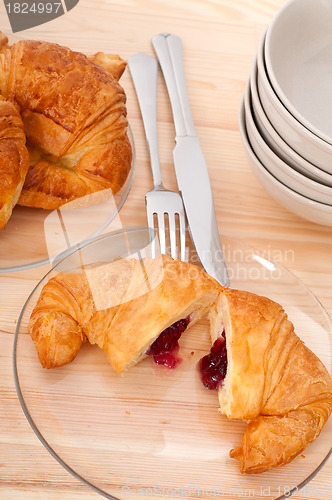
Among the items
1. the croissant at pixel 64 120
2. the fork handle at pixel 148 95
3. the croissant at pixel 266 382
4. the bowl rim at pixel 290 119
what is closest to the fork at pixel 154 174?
the fork handle at pixel 148 95

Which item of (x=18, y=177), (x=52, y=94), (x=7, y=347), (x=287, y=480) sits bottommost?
(x=287, y=480)

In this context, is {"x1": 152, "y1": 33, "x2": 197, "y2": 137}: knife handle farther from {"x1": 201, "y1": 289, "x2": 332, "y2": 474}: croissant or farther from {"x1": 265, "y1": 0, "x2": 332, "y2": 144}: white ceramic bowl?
{"x1": 201, "y1": 289, "x2": 332, "y2": 474}: croissant

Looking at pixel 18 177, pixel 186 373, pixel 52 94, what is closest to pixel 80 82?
pixel 52 94

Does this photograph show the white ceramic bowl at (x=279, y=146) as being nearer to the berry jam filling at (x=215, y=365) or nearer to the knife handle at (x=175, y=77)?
the knife handle at (x=175, y=77)

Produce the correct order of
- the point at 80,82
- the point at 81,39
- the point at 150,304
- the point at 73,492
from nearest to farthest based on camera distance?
the point at 73,492
the point at 150,304
the point at 80,82
the point at 81,39

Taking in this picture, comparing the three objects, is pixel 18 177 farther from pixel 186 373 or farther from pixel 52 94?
pixel 186 373

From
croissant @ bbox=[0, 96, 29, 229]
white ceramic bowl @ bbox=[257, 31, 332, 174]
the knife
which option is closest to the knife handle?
the knife
